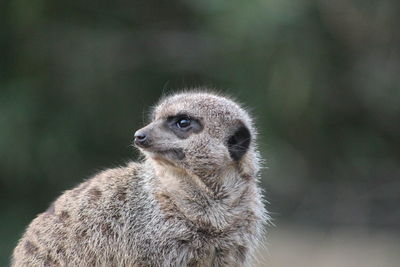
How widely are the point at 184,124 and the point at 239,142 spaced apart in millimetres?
379

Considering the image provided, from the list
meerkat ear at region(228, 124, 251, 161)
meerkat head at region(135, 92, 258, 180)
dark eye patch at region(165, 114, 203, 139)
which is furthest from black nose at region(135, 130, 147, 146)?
meerkat ear at region(228, 124, 251, 161)

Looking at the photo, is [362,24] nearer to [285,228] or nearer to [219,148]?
[285,228]

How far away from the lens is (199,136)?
5.56 metres

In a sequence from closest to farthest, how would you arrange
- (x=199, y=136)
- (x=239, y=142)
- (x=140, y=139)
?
(x=140, y=139)
(x=199, y=136)
(x=239, y=142)

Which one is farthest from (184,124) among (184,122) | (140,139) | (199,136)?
(140,139)

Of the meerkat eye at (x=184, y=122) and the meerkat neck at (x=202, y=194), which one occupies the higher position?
the meerkat eye at (x=184, y=122)

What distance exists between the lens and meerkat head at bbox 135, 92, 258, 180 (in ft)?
18.0

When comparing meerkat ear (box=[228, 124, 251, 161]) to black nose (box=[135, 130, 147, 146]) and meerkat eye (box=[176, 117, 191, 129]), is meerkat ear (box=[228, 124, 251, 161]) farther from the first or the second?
black nose (box=[135, 130, 147, 146])

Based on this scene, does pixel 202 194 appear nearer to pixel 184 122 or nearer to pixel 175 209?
pixel 175 209

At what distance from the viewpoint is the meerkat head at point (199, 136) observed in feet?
18.0

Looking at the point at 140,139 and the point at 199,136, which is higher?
the point at 199,136

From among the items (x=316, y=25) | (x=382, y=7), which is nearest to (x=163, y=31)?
(x=316, y=25)

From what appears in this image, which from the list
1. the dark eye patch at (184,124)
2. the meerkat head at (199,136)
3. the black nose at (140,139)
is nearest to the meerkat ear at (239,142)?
the meerkat head at (199,136)

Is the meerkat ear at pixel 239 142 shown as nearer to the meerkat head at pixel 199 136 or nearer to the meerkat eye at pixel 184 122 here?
the meerkat head at pixel 199 136
